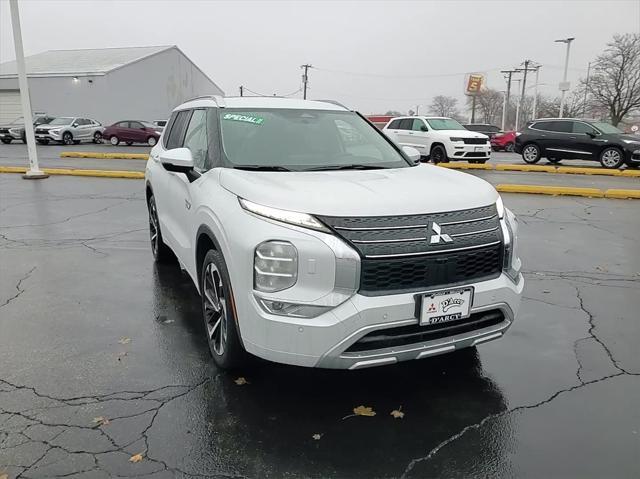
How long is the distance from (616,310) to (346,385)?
9.40 feet

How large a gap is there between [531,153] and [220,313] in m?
18.9

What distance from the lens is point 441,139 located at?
1730cm

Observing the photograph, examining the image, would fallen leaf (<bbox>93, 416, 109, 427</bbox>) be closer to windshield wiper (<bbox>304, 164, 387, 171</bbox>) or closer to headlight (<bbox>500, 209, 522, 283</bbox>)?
windshield wiper (<bbox>304, 164, 387, 171</bbox>)

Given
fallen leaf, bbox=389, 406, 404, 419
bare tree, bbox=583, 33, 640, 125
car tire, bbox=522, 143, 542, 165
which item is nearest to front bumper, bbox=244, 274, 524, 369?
fallen leaf, bbox=389, 406, 404, 419

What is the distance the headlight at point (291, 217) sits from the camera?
9.19 feet

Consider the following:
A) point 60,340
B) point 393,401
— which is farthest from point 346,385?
point 60,340

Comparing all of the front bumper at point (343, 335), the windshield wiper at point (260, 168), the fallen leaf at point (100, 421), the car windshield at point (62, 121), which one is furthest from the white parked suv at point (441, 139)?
the car windshield at point (62, 121)

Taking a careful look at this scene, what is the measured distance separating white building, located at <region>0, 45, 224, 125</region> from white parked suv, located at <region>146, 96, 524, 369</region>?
40432 mm

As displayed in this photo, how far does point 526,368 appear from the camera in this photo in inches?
142

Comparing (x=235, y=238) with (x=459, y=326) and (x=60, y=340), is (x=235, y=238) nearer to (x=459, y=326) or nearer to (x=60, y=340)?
(x=459, y=326)

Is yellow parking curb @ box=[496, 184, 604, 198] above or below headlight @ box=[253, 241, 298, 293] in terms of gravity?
below

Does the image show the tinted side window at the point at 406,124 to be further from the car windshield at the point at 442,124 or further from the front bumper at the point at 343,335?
the front bumper at the point at 343,335

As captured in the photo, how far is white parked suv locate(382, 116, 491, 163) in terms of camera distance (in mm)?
17231

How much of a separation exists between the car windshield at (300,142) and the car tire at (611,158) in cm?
1615
